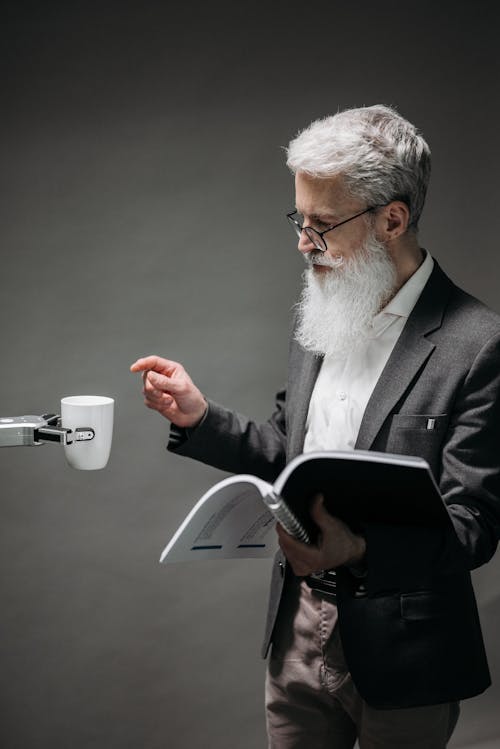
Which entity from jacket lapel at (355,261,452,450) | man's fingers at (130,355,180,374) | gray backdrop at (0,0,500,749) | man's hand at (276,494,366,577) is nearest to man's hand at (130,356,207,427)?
man's fingers at (130,355,180,374)

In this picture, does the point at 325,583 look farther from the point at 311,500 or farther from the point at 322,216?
the point at 322,216

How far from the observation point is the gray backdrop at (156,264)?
2.46 metres

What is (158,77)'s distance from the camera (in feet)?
8.18

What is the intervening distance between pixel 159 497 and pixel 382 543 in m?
1.31

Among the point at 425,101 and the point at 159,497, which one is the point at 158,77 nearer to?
the point at 425,101

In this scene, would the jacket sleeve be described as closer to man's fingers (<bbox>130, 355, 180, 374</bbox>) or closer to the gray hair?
man's fingers (<bbox>130, 355, 180, 374</bbox>)

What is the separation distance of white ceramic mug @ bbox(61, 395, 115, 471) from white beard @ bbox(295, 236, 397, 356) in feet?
1.64

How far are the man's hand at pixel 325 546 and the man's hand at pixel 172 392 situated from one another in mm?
503

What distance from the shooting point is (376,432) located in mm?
1688

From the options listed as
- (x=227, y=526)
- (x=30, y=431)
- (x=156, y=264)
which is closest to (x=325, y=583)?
(x=227, y=526)

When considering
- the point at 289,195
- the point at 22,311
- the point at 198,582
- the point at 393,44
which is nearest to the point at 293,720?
the point at 198,582

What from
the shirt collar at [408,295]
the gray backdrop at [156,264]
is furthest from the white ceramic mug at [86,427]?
the gray backdrop at [156,264]

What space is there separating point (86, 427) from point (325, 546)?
54 centimetres

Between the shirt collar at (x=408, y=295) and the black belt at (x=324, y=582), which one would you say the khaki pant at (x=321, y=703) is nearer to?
the black belt at (x=324, y=582)
